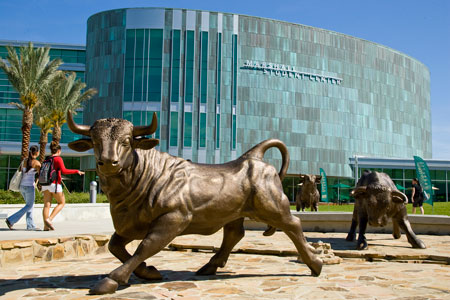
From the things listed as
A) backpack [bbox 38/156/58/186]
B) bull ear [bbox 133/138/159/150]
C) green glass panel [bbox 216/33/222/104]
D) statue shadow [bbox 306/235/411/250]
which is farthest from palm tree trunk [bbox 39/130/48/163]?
bull ear [bbox 133/138/159/150]

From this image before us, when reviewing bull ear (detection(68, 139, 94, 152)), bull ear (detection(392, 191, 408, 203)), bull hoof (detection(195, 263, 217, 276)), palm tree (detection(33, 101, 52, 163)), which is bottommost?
bull hoof (detection(195, 263, 217, 276))

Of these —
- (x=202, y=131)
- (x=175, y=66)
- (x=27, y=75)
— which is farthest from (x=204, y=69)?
(x=27, y=75)

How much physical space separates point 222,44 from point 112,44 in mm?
10163

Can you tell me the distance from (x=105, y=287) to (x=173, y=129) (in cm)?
3506

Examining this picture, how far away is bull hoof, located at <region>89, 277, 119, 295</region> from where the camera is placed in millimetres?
3896

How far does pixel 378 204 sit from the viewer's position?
286 inches

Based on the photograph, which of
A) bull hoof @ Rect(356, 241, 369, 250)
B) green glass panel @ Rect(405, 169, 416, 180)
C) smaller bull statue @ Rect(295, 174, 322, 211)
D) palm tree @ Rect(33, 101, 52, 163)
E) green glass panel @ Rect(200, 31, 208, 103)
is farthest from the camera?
green glass panel @ Rect(405, 169, 416, 180)

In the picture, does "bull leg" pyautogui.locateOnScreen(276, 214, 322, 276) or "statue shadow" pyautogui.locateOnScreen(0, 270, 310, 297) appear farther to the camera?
"bull leg" pyautogui.locateOnScreen(276, 214, 322, 276)

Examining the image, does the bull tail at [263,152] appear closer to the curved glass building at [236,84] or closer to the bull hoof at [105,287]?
the bull hoof at [105,287]

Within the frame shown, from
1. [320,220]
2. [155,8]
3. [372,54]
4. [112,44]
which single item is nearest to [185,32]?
[155,8]

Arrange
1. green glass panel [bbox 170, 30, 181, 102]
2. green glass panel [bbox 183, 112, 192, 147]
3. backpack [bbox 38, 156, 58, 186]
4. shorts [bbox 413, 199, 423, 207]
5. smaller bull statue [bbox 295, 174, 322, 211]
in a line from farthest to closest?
green glass panel [bbox 170, 30, 181, 102] → green glass panel [bbox 183, 112, 192, 147] → smaller bull statue [bbox 295, 174, 322, 211] → shorts [bbox 413, 199, 423, 207] → backpack [bbox 38, 156, 58, 186]

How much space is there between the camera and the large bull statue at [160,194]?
4031 mm

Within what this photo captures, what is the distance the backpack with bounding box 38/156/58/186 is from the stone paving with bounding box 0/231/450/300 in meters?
2.29

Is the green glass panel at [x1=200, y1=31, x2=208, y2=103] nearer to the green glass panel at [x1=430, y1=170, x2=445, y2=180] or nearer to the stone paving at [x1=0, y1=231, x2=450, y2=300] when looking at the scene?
the green glass panel at [x1=430, y1=170, x2=445, y2=180]
